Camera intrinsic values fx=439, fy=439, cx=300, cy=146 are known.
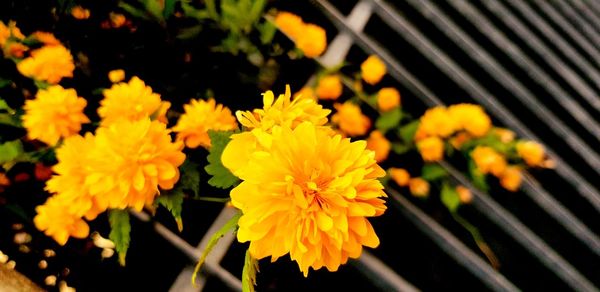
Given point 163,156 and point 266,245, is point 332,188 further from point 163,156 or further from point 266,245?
point 163,156

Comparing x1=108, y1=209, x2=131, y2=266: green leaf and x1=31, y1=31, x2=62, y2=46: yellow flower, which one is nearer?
x1=108, y1=209, x2=131, y2=266: green leaf

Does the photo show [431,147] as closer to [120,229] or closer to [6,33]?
[120,229]

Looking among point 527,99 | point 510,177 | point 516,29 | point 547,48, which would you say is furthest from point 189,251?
point 547,48

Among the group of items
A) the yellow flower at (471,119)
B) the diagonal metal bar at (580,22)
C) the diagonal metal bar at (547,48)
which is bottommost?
the yellow flower at (471,119)

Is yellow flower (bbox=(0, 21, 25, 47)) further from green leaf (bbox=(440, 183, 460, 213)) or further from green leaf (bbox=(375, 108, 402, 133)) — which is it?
green leaf (bbox=(440, 183, 460, 213))

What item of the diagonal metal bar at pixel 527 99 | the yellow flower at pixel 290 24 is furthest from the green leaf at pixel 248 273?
the diagonal metal bar at pixel 527 99

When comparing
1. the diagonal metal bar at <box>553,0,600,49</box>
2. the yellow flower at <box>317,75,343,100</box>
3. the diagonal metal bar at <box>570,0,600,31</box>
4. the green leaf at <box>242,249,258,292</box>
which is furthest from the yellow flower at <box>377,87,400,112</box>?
the diagonal metal bar at <box>570,0,600,31</box>

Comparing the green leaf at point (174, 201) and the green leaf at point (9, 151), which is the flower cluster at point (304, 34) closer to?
the green leaf at point (174, 201)
